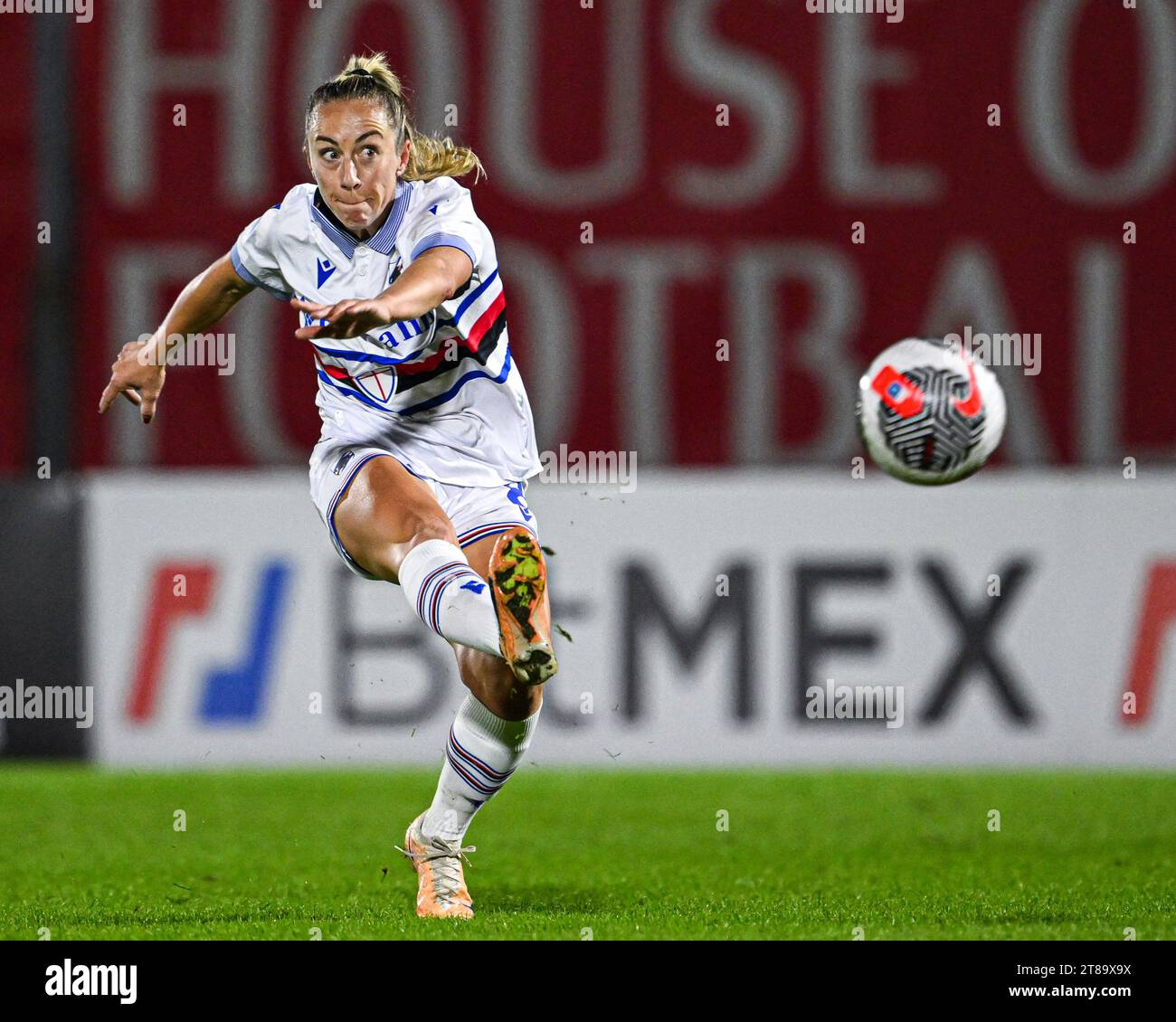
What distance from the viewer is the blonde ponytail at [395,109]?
4.65 metres

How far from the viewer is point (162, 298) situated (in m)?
10.2

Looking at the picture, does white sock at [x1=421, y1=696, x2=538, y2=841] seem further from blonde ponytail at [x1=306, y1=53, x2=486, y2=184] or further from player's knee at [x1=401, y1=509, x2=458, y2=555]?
blonde ponytail at [x1=306, y1=53, x2=486, y2=184]

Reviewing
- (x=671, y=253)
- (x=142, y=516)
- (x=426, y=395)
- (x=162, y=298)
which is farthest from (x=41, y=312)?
(x=426, y=395)

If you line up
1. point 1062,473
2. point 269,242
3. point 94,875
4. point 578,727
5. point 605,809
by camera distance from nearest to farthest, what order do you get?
point 269,242 < point 94,875 < point 605,809 < point 578,727 < point 1062,473

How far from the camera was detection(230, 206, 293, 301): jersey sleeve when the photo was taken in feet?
15.9

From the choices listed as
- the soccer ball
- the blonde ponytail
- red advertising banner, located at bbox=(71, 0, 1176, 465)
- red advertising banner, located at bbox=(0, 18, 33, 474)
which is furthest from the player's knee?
red advertising banner, located at bbox=(0, 18, 33, 474)

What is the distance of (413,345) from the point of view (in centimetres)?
480

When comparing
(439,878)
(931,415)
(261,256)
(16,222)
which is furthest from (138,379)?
(16,222)

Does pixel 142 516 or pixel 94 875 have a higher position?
pixel 142 516

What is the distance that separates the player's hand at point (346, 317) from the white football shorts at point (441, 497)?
2.53ft

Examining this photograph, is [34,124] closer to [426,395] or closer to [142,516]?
[142,516]

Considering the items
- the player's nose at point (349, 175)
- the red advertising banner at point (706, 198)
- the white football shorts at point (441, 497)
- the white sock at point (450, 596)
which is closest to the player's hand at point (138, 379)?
the white football shorts at point (441, 497)

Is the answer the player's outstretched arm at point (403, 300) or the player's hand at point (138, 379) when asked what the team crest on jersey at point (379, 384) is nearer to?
the player's outstretched arm at point (403, 300)

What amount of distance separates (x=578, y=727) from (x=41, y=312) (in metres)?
3.76
